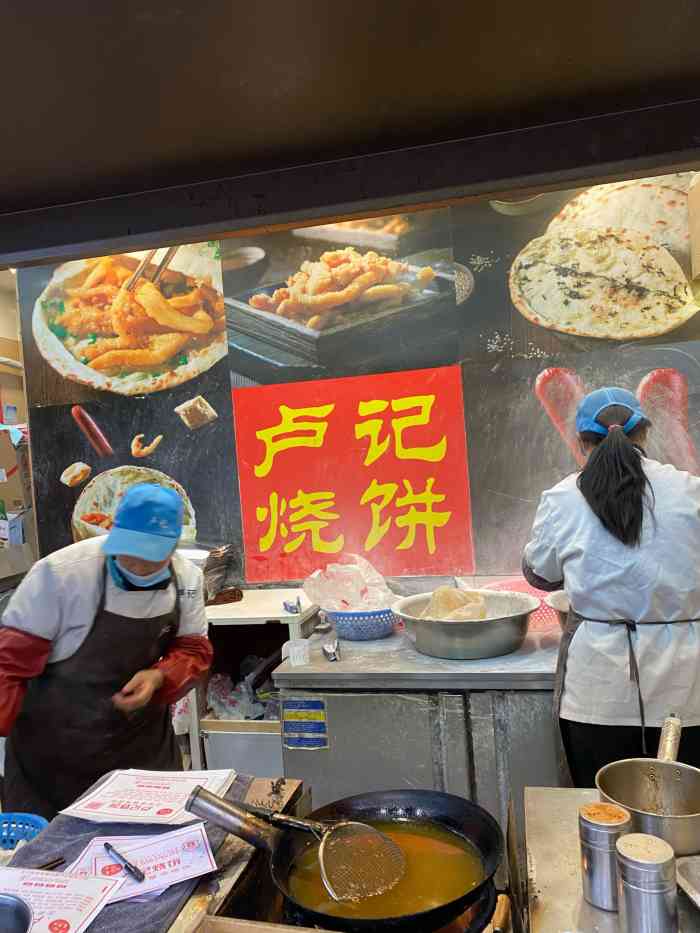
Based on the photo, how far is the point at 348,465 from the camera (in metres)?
3.56

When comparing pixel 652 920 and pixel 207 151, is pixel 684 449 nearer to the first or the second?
pixel 652 920

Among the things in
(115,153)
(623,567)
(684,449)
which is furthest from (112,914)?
(684,449)

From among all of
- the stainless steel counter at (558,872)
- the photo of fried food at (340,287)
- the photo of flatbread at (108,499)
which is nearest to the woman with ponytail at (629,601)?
the stainless steel counter at (558,872)

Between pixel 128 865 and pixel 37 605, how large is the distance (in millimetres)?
1011

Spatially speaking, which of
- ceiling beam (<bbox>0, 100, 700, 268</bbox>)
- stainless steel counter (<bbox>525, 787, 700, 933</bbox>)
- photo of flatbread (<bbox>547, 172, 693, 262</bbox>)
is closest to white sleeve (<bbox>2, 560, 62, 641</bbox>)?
stainless steel counter (<bbox>525, 787, 700, 933</bbox>)

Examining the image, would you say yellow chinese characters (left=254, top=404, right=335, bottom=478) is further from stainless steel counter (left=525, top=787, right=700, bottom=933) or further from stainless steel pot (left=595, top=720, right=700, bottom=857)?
stainless steel pot (left=595, top=720, right=700, bottom=857)

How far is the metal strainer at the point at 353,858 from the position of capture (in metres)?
1.09

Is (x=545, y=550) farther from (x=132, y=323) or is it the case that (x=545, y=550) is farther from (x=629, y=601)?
(x=132, y=323)

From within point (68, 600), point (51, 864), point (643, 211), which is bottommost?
point (51, 864)

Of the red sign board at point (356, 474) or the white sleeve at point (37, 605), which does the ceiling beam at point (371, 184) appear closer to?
the white sleeve at point (37, 605)

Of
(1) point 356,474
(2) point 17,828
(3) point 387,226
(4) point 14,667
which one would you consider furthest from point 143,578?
(3) point 387,226

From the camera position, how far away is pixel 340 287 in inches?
139

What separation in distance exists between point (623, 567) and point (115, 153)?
5.81ft

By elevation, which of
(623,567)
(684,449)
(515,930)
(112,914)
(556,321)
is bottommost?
(515,930)
